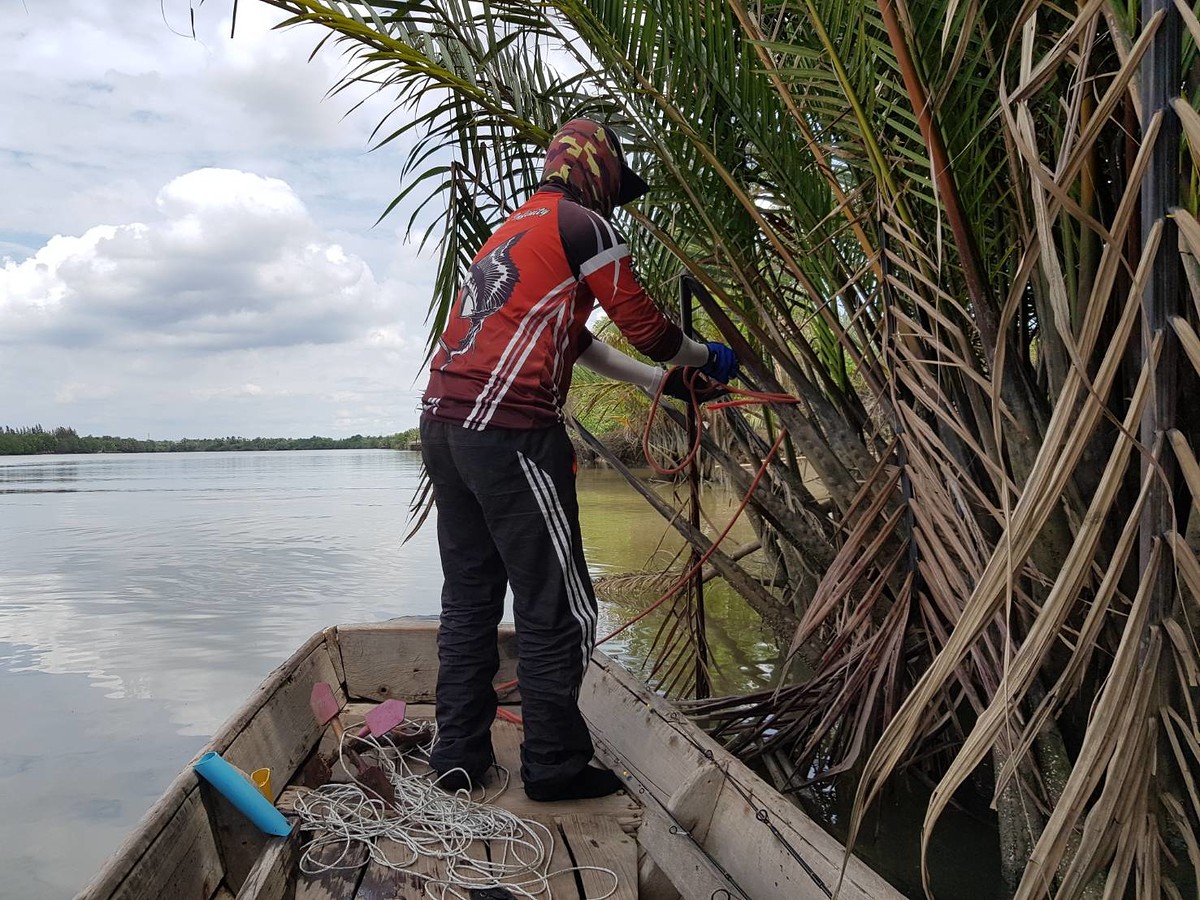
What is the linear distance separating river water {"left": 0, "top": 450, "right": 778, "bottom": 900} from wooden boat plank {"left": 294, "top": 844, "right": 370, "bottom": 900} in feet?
5.03

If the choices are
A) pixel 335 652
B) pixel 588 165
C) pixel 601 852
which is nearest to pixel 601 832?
pixel 601 852

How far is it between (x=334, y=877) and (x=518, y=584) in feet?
2.55

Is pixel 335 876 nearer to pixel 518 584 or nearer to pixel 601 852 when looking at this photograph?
pixel 601 852

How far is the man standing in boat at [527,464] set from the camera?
227 centimetres

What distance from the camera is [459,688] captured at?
2.48 meters

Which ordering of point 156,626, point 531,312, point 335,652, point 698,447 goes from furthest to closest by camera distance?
point 156,626, point 335,652, point 698,447, point 531,312

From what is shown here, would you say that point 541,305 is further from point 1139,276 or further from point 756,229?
point 1139,276

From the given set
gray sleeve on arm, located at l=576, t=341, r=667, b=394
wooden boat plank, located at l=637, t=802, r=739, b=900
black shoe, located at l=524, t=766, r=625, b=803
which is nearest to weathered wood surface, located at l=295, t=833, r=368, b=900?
black shoe, located at l=524, t=766, r=625, b=803

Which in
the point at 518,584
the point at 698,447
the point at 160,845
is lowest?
the point at 160,845

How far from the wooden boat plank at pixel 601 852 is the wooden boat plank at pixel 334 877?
48 cm

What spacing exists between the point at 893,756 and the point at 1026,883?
222mm

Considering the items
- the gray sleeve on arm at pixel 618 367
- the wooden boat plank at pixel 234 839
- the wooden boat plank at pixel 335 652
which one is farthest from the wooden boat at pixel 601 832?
the gray sleeve on arm at pixel 618 367

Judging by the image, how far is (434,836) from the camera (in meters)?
2.10

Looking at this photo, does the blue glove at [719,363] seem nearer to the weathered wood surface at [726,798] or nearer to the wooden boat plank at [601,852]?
the weathered wood surface at [726,798]
